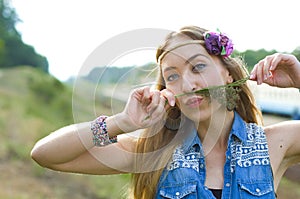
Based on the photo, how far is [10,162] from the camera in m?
7.38

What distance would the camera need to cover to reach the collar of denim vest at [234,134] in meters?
1.82

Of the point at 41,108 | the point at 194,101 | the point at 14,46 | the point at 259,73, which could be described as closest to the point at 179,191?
the point at 194,101

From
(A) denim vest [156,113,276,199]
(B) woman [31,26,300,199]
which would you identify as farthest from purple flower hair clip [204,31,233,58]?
(A) denim vest [156,113,276,199]

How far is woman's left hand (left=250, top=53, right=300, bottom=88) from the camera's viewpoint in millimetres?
1825

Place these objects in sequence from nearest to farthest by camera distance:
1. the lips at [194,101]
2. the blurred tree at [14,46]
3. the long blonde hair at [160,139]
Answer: the lips at [194,101], the long blonde hair at [160,139], the blurred tree at [14,46]

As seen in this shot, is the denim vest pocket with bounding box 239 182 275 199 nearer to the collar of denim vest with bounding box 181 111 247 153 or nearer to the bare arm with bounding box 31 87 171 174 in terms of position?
the collar of denim vest with bounding box 181 111 247 153

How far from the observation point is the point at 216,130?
184 centimetres

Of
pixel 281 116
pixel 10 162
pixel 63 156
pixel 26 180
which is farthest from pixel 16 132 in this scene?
pixel 63 156

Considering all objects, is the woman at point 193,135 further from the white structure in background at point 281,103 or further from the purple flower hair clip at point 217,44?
the white structure in background at point 281,103

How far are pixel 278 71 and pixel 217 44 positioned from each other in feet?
0.79

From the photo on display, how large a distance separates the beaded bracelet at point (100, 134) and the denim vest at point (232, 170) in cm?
21

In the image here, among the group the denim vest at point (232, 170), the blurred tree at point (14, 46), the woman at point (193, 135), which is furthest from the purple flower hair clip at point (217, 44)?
the blurred tree at point (14, 46)

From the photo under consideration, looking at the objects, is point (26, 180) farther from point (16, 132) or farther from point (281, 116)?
point (281, 116)

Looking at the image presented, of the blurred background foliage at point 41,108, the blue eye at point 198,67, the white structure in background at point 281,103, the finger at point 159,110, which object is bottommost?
the white structure in background at point 281,103
